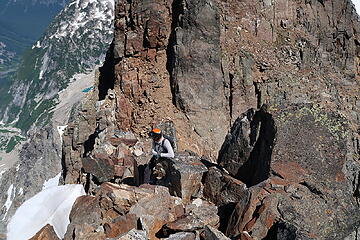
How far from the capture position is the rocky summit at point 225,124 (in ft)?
44.0

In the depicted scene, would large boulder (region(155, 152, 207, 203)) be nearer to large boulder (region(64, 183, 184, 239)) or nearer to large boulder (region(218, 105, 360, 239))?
large boulder (region(64, 183, 184, 239))

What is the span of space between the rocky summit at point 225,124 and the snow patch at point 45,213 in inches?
38.7

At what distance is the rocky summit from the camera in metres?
13.4

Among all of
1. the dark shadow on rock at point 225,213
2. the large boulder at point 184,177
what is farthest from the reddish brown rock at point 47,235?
the dark shadow on rock at point 225,213

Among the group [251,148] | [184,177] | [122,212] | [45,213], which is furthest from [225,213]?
[45,213]

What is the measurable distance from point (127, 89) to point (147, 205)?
20.9 m

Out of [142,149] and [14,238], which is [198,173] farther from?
[142,149]

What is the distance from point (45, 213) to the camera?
16984mm

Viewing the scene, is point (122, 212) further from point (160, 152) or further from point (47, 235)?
point (160, 152)

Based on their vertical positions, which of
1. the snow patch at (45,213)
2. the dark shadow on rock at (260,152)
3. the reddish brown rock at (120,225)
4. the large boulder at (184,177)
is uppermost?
the dark shadow on rock at (260,152)

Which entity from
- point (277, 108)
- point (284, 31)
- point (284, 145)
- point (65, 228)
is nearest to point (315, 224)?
point (284, 145)

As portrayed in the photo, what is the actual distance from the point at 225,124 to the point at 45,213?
798 inches

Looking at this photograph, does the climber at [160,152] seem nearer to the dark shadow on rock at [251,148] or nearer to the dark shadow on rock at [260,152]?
the dark shadow on rock at [251,148]

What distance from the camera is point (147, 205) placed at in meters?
14.6
